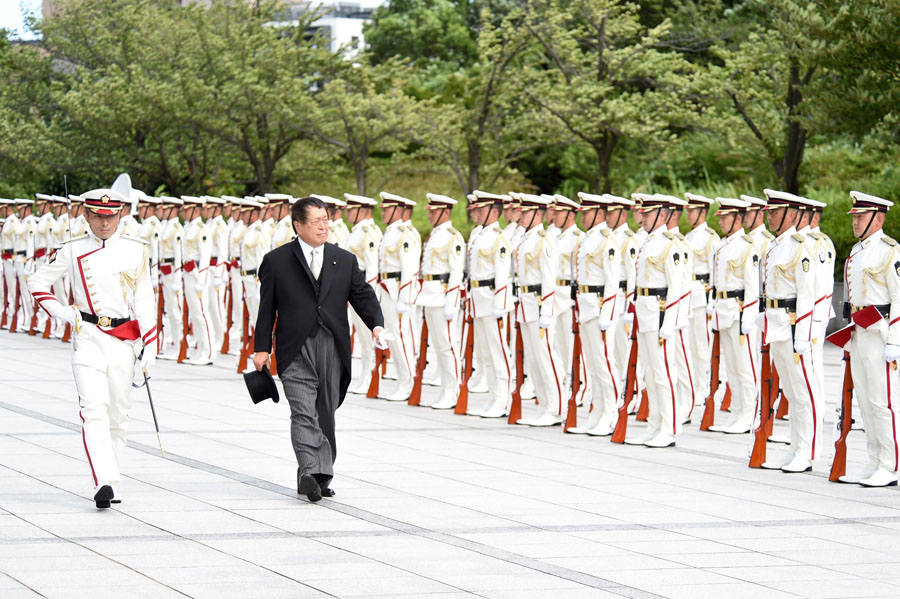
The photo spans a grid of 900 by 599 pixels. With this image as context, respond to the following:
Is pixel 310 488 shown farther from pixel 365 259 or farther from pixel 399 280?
pixel 365 259

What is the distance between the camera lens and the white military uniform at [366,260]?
A: 1599cm

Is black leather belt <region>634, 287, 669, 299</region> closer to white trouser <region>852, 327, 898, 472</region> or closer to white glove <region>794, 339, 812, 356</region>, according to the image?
white glove <region>794, 339, 812, 356</region>

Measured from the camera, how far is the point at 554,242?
14.2 m

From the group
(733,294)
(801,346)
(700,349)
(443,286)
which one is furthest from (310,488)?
(700,349)

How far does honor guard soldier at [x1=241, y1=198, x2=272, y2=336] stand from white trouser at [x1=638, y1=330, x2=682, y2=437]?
7262mm

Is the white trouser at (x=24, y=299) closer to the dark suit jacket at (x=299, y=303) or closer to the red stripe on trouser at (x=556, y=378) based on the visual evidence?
the red stripe on trouser at (x=556, y=378)

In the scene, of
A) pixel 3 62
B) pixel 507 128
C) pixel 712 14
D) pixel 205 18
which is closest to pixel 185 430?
pixel 507 128

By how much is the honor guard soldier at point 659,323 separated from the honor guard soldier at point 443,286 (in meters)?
2.82

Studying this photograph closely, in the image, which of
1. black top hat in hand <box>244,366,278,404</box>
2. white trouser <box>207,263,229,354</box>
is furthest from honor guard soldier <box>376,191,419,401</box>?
black top hat in hand <box>244,366,278,404</box>

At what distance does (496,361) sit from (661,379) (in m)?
2.56

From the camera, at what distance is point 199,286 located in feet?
61.4

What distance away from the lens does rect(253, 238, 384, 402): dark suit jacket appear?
914cm

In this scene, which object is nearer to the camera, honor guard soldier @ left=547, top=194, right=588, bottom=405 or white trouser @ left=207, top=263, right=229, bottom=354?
honor guard soldier @ left=547, top=194, right=588, bottom=405

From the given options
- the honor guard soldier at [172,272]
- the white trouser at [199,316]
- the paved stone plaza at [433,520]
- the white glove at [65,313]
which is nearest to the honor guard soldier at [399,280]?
the paved stone plaza at [433,520]
